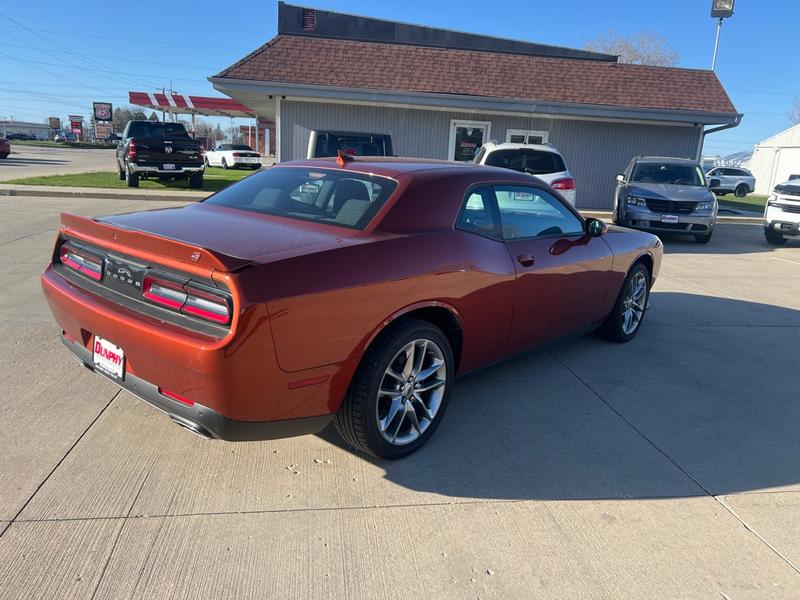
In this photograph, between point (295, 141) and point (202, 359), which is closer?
point (202, 359)

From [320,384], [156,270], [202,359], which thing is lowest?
[320,384]

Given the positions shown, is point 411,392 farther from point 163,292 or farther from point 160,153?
point 160,153

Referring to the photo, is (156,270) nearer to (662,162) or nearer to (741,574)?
(741,574)

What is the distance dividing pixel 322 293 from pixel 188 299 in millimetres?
577

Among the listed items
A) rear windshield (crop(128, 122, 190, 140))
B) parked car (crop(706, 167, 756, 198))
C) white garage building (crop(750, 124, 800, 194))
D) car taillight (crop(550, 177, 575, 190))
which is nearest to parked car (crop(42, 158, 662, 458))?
car taillight (crop(550, 177, 575, 190))

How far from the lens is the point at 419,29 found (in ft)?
80.6

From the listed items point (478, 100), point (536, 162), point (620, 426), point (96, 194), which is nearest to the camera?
point (620, 426)

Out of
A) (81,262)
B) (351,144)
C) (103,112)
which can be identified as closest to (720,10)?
(351,144)

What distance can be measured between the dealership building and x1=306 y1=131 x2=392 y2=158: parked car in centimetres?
506

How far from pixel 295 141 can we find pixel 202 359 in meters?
14.6

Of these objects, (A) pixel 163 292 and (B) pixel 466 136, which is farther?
(B) pixel 466 136

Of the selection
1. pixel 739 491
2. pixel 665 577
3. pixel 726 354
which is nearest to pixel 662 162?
pixel 726 354

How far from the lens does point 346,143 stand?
1064 centimetres

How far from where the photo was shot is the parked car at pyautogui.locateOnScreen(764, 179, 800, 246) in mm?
12359
